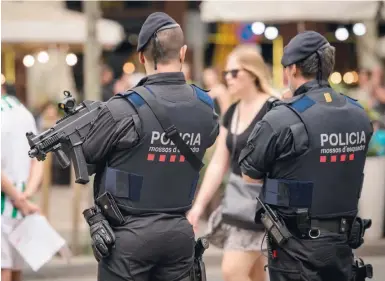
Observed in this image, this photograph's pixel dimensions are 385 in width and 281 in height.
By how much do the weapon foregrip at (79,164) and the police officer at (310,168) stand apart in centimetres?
91

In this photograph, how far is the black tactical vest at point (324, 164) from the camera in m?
4.87

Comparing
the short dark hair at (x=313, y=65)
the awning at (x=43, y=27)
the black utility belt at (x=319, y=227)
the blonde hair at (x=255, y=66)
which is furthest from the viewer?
the awning at (x=43, y=27)

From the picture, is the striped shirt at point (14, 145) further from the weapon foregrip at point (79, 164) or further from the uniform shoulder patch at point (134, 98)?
the uniform shoulder patch at point (134, 98)

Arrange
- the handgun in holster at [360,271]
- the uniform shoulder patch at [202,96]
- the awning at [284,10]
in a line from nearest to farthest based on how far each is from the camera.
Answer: the uniform shoulder patch at [202,96]
the handgun in holster at [360,271]
the awning at [284,10]

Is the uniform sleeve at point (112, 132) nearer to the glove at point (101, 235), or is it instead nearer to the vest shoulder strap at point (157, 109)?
the vest shoulder strap at point (157, 109)

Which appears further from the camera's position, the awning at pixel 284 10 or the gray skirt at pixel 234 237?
the awning at pixel 284 10

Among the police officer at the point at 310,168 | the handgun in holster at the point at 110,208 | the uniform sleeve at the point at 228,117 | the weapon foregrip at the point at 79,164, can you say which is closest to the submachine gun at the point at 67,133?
the weapon foregrip at the point at 79,164

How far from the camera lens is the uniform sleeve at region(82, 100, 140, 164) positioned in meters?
4.47

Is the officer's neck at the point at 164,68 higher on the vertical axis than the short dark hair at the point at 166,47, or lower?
lower

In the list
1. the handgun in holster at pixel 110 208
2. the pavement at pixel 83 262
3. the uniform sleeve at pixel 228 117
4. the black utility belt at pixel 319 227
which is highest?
the uniform sleeve at pixel 228 117

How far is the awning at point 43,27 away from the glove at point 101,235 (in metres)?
8.52

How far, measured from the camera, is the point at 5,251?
630cm

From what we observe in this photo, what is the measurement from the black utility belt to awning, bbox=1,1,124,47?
8.32m

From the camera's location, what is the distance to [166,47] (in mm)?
4691
